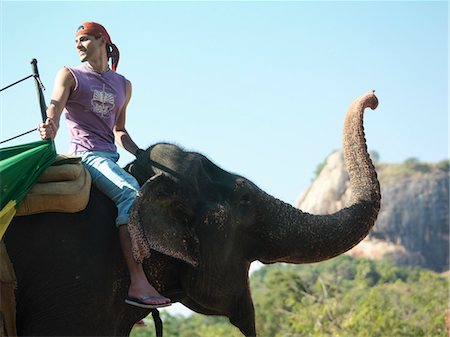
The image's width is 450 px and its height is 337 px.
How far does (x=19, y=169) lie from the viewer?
15.1ft

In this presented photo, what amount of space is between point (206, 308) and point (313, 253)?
622mm

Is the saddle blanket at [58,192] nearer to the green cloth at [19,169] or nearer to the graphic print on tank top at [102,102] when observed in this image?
the green cloth at [19,169]

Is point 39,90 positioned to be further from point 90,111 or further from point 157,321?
point 157,321

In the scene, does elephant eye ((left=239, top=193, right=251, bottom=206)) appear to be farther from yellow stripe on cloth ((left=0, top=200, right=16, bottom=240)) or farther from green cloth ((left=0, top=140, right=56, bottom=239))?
yellow stripe on cloth ((left=0, top=200, right=16, bottom=240))

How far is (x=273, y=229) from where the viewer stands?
17.2 ft

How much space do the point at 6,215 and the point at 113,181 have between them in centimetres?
63

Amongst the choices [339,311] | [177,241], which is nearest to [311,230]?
[177,241]

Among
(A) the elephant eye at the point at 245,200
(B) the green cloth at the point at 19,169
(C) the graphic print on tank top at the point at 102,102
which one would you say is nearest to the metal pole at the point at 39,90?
(B) the green cloth at the point at 19,169

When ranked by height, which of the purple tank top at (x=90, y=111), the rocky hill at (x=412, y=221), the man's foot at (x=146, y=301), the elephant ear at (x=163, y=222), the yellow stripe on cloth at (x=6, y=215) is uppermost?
the rocky hill at (x=412, y=221)

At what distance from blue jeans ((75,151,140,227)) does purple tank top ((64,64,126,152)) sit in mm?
76

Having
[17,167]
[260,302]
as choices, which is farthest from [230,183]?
[260,302]

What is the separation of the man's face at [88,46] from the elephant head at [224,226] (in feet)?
1.90

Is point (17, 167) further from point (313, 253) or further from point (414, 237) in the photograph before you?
point (414, 237)

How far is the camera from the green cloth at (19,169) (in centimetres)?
449
